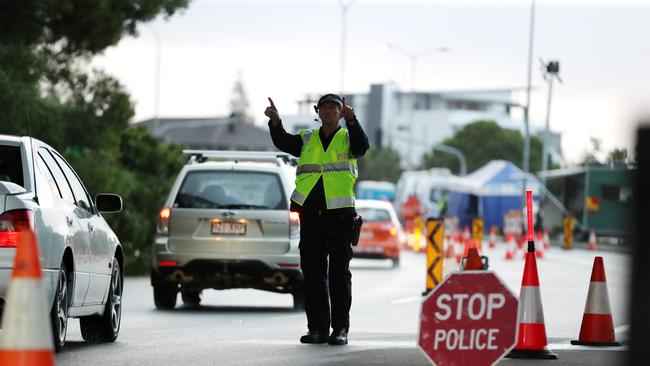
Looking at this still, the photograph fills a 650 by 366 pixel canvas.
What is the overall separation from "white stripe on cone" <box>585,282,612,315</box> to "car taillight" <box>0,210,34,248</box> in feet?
14.6

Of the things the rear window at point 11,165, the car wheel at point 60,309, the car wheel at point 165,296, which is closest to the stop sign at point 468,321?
the car wheel at point 60,309

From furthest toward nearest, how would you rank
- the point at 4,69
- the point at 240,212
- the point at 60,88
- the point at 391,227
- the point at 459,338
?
1. the point at 391,227
2. the point at 60,88
3. the point at 4,69
4. the point at 240,212
5. the point at 459,338

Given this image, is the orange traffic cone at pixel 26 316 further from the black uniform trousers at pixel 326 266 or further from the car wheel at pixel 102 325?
the car wheel at pixel 102 325

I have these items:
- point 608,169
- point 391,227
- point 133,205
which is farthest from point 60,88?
point 608,169

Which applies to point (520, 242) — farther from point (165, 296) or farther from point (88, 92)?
point (165, 296)

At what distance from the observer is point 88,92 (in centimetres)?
2767

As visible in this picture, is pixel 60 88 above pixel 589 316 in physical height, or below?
above

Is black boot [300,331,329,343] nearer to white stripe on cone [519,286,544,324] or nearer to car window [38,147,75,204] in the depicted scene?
white stripe on cone [519,286,544,324]

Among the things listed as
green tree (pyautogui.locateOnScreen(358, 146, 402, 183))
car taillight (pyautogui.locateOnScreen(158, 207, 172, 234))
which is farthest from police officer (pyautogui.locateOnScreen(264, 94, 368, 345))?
green tree (pyautogui.locateOnScreen(358, 146, 402, 183))

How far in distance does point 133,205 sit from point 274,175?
1267 cm

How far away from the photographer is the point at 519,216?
4919cm

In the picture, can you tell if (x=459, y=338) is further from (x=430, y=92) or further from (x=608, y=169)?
(x=430, y=92)

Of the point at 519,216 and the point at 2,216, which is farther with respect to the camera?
the point at 519,216

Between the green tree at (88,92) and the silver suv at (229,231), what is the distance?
863 centimetres
